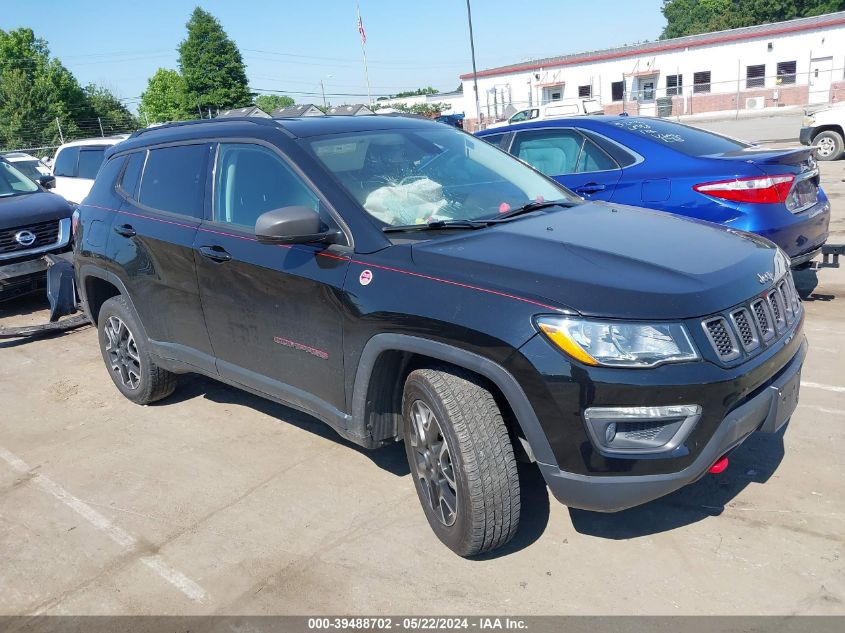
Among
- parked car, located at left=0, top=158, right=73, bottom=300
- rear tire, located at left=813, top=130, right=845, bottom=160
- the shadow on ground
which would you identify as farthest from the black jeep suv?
rear tire, located at left=813, top=130, right=845, bottom=160

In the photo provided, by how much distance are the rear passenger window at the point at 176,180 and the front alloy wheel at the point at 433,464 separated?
195 cm

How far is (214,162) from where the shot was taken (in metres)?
4.25

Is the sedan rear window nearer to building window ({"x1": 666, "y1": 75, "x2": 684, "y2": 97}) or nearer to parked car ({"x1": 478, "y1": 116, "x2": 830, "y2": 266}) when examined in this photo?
parked car ({"x1": 478, "y1": 116, "x2": 830, "y2": 266})

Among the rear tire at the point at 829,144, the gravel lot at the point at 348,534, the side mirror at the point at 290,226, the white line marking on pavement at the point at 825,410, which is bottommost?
the rear tire at the point at 829,144

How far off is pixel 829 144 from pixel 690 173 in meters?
12.5

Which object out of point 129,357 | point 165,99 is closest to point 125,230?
point 129,357

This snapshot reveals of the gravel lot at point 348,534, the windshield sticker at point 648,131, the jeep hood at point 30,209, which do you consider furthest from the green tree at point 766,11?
the gravel lot at point 348,534

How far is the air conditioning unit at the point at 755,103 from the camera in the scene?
41594 mm

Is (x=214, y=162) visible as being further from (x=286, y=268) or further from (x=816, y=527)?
(x=816, y=527)

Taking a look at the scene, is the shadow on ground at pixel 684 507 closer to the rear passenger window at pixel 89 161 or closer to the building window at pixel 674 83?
the rear passenger window at pixel 89 161

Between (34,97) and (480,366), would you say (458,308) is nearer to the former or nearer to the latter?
(480,366)

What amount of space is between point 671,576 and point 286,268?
2221 mm

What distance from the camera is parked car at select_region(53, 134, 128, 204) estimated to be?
12453 millimetres

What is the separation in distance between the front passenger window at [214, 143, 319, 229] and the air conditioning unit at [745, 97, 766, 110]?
142 feet
